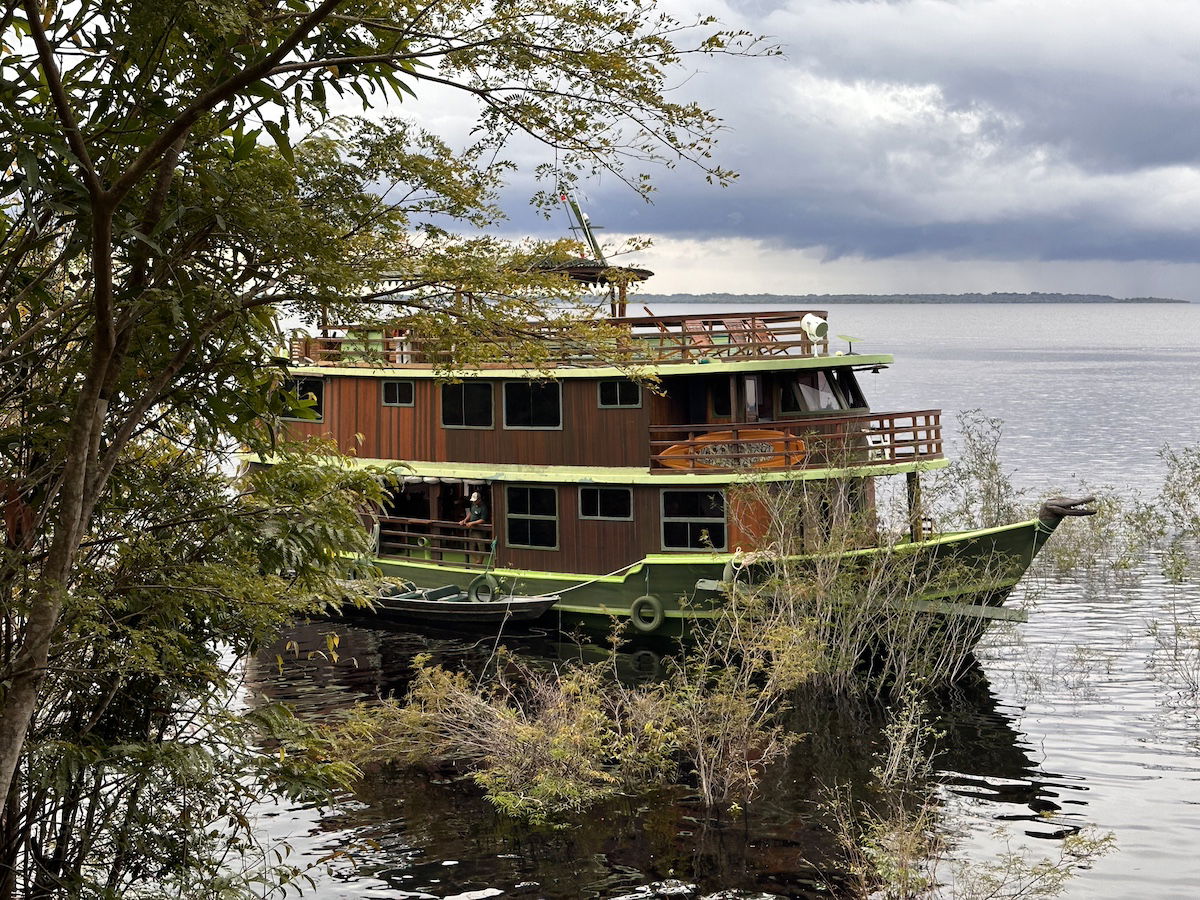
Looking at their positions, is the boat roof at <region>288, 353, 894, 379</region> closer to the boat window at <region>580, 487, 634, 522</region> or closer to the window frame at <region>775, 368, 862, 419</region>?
the window frame at <region>775, 368, 862, 419</region>

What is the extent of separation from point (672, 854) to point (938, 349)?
18885 centimetres

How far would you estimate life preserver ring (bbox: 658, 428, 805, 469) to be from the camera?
64.6ft

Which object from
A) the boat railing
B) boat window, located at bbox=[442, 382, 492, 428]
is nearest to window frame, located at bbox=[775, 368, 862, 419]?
boat window, located at bbox=[442, 382, 492, 428]

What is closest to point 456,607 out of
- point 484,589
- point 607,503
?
point 484,589

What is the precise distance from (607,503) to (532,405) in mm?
2293

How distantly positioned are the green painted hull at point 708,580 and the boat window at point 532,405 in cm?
266

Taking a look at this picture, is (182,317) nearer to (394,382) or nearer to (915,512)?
(915,512)

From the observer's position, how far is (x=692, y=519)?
2055 cm

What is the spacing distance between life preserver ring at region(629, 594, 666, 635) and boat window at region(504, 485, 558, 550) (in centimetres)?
215

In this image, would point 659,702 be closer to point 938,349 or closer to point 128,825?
point 128,825

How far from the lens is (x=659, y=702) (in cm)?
1408

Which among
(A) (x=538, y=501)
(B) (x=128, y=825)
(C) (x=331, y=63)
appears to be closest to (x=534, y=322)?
(C) (x=331, y=63)

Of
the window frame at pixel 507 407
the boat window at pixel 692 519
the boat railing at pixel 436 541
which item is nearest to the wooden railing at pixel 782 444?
the boat window at pixel 692 519

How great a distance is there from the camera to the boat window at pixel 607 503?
21141mm
